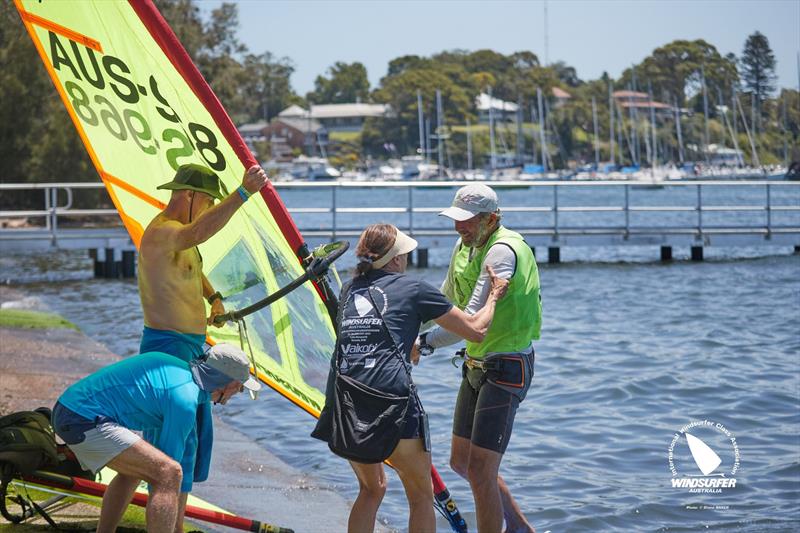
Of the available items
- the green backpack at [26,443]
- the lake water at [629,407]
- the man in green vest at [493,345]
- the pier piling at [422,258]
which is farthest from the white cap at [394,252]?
the pier piling at [422,258]

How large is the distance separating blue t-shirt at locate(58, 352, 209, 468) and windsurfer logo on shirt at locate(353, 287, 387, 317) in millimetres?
725

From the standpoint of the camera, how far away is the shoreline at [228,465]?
654 cm

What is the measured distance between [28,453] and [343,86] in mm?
187481

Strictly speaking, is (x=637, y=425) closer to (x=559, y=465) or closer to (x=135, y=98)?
(x=559, y=465)

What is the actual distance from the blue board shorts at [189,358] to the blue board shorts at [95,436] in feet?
0.96

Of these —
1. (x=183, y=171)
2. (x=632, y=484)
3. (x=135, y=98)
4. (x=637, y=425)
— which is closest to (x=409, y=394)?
(x=183, y=171)

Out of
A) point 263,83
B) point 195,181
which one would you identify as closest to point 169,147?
point 195,181

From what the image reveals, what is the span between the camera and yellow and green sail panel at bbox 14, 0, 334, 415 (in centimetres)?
497

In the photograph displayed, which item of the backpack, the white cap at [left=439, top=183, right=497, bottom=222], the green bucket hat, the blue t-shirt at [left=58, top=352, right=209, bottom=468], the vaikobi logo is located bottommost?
the vaikobi logo

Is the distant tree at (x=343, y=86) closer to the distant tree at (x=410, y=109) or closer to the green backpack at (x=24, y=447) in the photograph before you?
the distant tree at (x=410, y=109)

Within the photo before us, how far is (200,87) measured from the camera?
16.1 feet

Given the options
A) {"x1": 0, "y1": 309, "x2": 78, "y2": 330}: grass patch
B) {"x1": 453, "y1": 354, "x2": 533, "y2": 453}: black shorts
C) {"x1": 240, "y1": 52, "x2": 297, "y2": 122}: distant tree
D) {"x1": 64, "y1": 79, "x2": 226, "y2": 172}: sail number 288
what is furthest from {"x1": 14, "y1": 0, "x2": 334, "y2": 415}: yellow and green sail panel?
{"x1": 240, "y1": 52, "x2": 297, "y2": 122}: distant tree

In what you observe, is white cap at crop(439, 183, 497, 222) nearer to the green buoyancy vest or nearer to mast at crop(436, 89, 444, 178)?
the green buoyancy vest

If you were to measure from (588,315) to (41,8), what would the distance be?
572 inches
